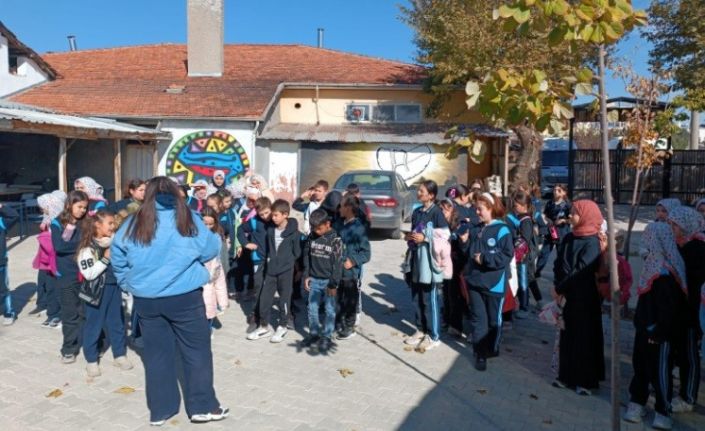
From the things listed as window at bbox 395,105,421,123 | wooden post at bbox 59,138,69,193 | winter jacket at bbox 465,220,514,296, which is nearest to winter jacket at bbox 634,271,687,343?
winter jacket at bbox 465,220,514,296

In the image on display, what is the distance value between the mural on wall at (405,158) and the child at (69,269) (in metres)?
15.2

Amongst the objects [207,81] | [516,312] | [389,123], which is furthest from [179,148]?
[516,312]

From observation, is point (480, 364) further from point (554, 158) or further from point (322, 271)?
point (554, 158)

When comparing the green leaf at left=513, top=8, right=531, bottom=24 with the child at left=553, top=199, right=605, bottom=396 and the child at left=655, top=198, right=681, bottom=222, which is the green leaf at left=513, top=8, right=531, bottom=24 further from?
the child at left=655, top=198, right=681, bottom=222

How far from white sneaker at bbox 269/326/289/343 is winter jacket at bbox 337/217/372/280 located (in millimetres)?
883

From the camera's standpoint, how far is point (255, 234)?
259 inches

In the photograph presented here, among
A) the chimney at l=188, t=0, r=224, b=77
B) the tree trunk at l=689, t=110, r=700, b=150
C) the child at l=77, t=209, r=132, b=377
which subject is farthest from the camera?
the tree trunk at l=689, t=110, r=700, b=150

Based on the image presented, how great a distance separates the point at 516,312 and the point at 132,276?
5078 millimetres

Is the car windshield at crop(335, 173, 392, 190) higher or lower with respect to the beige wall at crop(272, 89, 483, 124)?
lower

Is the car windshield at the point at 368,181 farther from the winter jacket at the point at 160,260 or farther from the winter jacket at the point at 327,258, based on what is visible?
the winter jacket at the point at 160,260

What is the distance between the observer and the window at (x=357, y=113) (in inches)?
843

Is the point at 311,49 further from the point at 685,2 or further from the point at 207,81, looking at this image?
the point at 685,2

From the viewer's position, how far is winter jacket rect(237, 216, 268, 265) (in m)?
6.52

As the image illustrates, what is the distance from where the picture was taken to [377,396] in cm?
491
